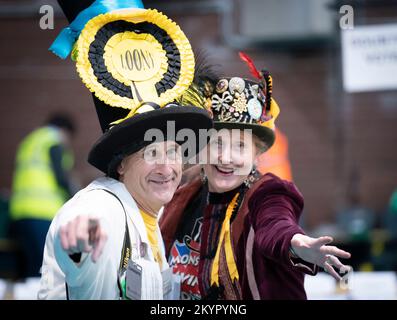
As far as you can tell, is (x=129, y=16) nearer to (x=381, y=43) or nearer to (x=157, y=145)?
(x=157, y=145)

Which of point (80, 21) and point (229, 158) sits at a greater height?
point (80, 21)

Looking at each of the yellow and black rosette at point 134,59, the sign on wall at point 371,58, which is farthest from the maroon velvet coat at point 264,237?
the sign on wall at point 371,58

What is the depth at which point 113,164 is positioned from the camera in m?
2.65

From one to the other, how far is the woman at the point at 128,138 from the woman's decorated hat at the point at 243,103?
0.26 meters

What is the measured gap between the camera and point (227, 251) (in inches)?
115

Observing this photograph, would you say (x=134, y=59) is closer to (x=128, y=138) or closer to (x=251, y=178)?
(x=128, y=138)

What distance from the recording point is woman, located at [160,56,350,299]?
111 inches

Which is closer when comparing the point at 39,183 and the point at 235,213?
the point at 235,213

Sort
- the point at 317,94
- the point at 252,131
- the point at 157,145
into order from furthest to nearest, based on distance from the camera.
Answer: the point at 317,94, the point at 252,131, the point at 157,145

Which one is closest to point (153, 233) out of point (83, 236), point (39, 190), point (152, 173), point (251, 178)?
point (152, 173)

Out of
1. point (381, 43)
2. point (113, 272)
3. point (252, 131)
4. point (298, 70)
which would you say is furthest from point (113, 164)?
point (298, 70)

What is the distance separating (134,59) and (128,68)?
3cm

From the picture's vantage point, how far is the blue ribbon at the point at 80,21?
2643mm
